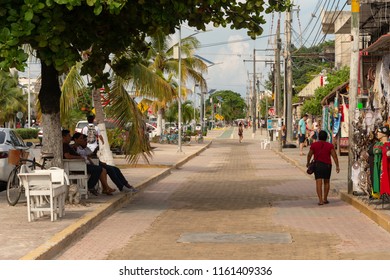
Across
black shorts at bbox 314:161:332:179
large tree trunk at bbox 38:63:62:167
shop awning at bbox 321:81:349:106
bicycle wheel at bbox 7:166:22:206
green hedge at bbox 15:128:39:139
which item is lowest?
green hedge at bbox 15:128:39:139

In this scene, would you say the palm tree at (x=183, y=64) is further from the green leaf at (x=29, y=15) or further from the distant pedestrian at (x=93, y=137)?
the green leaf at (x=29, y=15)

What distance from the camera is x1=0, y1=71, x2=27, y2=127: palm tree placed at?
100 metres

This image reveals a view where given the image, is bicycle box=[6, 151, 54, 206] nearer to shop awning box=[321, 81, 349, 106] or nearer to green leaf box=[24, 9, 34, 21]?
green leaf box=[24, 9, 34, 21]

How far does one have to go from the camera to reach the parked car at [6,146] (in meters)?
19.0

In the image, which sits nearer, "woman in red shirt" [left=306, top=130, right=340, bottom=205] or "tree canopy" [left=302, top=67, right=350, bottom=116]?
"woman in red shirt" [left=306, top=130, right=340, bottom=205]

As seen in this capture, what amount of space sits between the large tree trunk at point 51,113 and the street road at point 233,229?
6.03ft

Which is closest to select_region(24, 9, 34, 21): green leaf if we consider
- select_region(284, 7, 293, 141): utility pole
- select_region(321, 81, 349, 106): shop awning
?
select_region(321, 81, 349, 106): shop awning

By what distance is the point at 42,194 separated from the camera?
13.4m

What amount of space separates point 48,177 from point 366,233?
5.27 m

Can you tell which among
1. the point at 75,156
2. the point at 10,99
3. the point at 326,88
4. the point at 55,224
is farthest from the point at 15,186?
the point at 10,99

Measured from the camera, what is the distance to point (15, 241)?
11.2 m

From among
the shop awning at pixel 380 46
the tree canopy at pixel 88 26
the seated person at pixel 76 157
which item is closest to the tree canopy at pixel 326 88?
the shop awning at pixel 380 46

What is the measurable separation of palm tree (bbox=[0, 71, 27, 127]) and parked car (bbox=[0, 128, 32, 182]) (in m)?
79.0

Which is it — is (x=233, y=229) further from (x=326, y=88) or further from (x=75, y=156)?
(x=326, y=88)
